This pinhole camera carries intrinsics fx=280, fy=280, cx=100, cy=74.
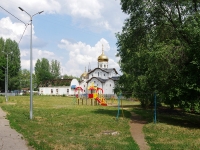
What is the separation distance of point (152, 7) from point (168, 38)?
222cm

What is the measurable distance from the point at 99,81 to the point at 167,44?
57859 mm

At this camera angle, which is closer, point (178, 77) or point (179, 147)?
point (179, 147)

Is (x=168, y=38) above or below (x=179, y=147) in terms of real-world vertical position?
above

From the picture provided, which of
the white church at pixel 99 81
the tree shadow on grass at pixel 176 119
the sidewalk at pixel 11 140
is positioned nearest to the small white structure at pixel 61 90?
the white church at pixel 99 81

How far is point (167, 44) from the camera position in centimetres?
1697

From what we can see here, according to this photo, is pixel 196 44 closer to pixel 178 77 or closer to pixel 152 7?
pixel 178 77

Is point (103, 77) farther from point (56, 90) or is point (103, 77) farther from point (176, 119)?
point (176, 119)

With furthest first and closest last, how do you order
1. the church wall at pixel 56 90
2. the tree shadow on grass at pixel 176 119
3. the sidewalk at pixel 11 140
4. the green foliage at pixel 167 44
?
the church wall at pixel 56 90 → the tree shadow on grass at pixel 176 119 → the green foliage at pixel 167 44 → the sidewalk at pixel 11 140

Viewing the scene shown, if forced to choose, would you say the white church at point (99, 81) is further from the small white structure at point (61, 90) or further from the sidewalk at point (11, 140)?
the sidewalk at point (11, 140)

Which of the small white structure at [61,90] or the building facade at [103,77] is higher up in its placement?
the building facade at [103,77]

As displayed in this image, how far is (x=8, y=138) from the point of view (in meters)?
10.8

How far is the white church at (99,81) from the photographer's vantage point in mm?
74375

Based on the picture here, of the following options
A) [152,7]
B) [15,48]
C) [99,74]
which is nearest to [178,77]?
[152,7]

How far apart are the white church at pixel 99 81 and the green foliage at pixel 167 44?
48.8 metres
